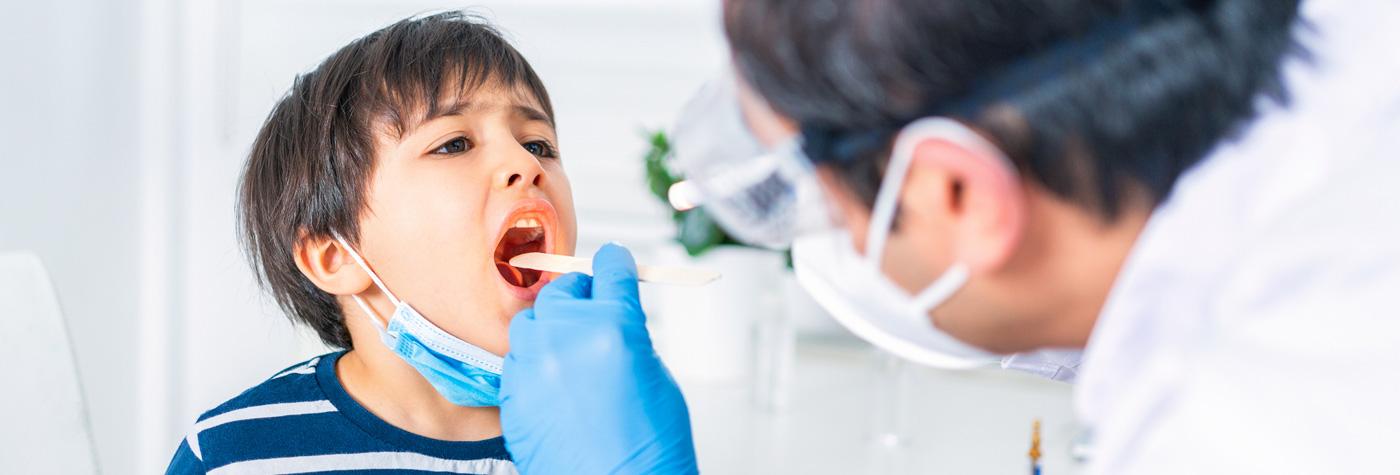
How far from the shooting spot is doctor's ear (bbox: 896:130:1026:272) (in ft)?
2.19

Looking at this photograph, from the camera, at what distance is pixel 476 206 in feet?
3.97

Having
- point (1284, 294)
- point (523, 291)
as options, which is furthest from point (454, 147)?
point (1284, 294)

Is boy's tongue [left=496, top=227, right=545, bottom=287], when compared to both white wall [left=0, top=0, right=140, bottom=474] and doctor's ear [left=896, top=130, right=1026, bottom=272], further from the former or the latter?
white wall [left=0, top=0, right=140, bottom=474]

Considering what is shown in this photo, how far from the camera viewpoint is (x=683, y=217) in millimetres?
1830

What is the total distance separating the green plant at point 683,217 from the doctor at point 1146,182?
1.03m

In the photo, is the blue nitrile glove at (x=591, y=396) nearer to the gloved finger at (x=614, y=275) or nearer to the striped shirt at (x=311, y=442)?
the gloved finger at (x=614, y=275)

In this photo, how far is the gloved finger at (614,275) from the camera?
1.12 metres

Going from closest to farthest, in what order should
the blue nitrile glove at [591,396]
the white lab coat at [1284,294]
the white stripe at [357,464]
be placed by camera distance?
the white lab coat at [1284,294]
the blue nitrile glove at [591,396]
the white stripe at [357,464]

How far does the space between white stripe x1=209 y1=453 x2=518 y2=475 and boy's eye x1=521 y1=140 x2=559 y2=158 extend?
0.37 metres

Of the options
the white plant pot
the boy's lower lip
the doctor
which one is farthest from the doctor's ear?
the white plant pot

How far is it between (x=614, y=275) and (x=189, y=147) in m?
1.55

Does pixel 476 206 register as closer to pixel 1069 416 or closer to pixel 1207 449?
pixel 1207 449

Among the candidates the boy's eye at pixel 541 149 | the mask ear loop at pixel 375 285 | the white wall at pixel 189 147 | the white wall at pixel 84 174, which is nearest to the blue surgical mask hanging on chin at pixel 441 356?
the mask ear loop at pixel 375 285

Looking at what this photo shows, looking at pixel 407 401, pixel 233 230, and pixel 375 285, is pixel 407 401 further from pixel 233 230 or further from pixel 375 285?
pixel 233 230
